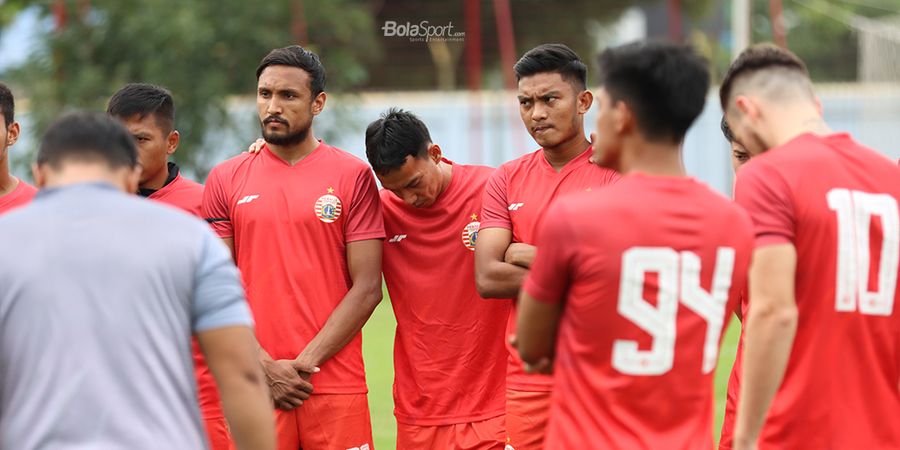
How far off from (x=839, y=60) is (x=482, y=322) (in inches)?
1068

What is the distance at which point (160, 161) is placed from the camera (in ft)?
22.3

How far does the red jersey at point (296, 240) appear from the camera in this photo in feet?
21.6

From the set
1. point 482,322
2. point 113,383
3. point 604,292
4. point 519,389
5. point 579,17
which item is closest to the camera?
point 113,383

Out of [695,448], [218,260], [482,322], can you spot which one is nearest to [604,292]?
[695,448]

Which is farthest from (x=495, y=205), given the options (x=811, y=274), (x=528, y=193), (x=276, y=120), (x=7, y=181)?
(x=7, y=181)

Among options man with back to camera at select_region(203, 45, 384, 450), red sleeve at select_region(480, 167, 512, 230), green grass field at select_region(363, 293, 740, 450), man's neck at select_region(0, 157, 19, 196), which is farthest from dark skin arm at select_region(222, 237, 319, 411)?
green grass field at select_region(363, 293, 740, 450)

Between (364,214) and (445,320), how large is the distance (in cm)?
73

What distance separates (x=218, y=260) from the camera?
392 cm

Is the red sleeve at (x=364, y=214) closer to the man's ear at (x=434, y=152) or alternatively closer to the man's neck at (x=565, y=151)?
the man's ear at (x=434, y=152)

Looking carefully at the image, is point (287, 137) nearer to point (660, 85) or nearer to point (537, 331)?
point (537, 331)

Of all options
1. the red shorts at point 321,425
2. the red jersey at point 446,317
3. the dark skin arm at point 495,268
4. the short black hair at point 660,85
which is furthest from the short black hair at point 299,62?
the short black hair at point 660,85

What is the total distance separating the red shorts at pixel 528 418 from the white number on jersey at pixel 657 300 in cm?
221

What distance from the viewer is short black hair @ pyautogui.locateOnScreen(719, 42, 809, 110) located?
493 centimetres

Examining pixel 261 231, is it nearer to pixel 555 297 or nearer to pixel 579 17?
pixel 555 297
